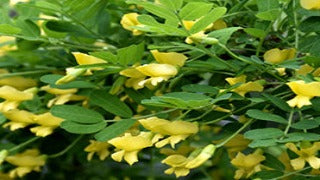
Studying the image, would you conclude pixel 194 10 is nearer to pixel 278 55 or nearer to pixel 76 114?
pixel 278 55

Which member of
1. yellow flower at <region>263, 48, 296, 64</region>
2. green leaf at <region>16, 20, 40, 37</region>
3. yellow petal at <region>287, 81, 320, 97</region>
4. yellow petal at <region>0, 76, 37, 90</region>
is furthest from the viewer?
yellow petal at <region>0, 76, 37, 90</region>

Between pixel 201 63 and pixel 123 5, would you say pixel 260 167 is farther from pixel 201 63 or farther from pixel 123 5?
pixel 123 5

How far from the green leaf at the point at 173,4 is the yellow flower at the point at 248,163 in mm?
206

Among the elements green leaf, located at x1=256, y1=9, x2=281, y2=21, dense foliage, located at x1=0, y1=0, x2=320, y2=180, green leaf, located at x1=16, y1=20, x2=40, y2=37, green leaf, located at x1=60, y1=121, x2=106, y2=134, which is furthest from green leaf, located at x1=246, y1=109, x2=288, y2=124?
green leaf, located at x1=16, y1=20, x2=40, y2=37

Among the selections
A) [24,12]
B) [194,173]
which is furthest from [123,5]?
[194,173]

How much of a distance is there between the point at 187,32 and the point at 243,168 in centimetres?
20

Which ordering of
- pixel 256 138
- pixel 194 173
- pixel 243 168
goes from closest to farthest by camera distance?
pixel 256 138, pixel 243 168, pixel 194 173

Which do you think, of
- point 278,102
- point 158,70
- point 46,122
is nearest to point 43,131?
point 46,122

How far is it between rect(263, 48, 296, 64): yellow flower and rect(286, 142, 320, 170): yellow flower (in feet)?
0.33

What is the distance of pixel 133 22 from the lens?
2.58 ft

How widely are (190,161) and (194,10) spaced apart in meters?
0.16

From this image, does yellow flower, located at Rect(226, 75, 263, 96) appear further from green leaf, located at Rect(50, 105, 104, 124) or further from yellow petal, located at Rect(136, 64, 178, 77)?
green leaf, located at Rect(50, 105, 104, 124)

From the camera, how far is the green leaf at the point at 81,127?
791 mm

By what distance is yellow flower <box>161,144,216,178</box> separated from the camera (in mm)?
659
